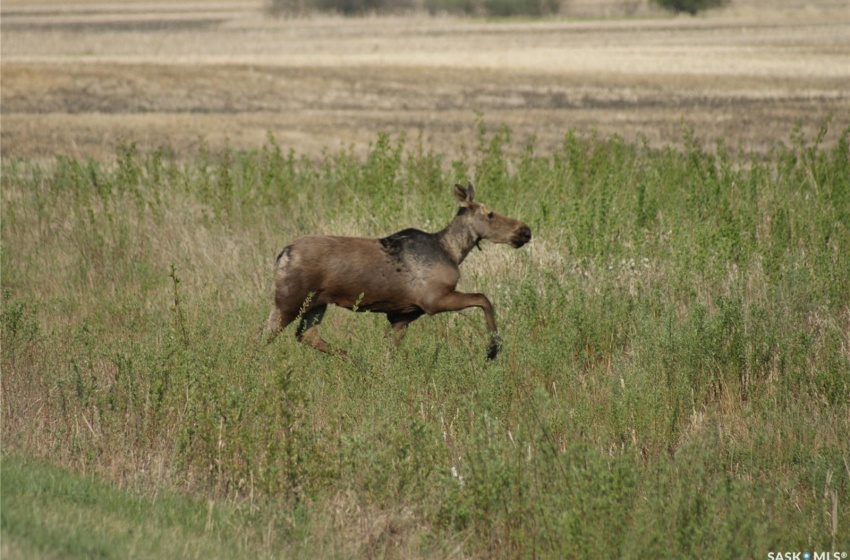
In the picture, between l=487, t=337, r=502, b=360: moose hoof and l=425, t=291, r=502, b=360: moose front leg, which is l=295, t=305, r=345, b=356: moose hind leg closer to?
l=425, t=291, r=502, b=360: moose front leg

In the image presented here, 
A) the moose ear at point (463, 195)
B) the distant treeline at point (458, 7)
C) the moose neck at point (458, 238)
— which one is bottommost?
the distant treeline at point (458, 7)

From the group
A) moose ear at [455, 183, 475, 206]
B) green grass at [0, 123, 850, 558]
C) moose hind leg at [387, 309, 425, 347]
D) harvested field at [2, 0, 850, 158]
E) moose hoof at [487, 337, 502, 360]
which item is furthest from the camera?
harvested field at [2, 0, 850, 158]

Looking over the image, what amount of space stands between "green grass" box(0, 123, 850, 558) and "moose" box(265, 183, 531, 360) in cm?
26

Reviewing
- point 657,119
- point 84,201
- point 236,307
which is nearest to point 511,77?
point 657,119

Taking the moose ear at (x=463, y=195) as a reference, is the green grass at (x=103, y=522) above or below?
below

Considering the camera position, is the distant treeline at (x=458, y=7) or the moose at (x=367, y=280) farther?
the distant treeline at (x=458, y=7)

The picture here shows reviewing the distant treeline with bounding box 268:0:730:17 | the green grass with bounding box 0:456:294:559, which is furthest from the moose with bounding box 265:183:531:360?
the distant treeline with bounding box 268:0:730:17

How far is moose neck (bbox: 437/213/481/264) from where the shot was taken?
29.3ft

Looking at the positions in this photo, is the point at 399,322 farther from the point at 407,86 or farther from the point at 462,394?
the point at 407,86

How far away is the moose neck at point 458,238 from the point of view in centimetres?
892

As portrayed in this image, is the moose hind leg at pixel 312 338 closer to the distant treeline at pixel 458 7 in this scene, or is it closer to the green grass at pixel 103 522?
the green grass at pixel 103 522

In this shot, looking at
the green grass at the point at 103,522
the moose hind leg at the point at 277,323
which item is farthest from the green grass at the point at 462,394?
the moose hind leg at the point at 277,323

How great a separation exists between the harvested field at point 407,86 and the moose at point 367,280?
259 inches

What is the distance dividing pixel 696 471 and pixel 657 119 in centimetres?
2650
